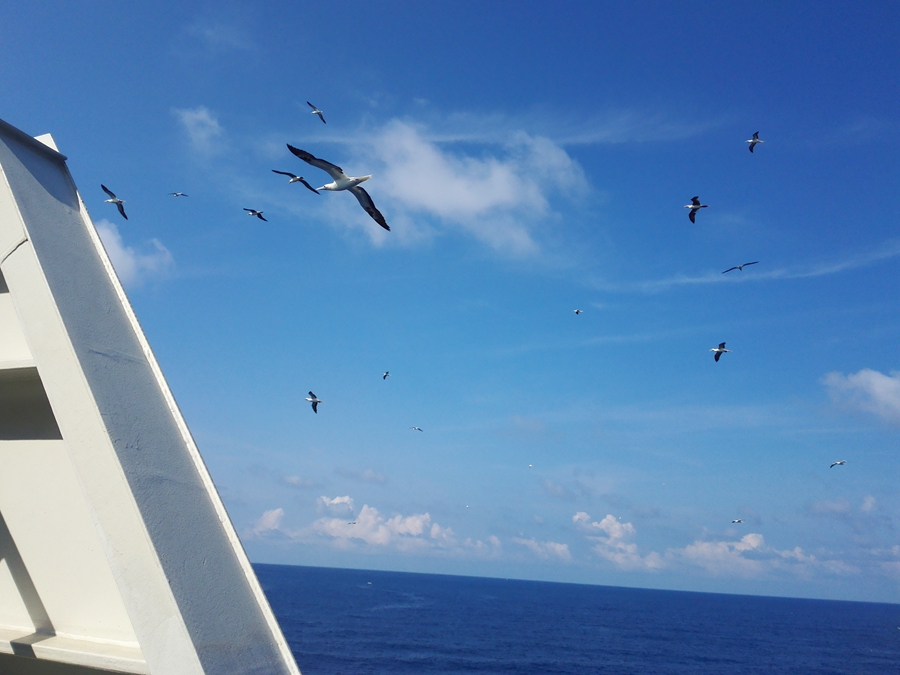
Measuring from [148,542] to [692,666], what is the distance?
93.1 m

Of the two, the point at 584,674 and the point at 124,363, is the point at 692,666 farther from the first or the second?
the point at 124,363

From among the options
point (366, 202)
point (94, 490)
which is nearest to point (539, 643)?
point (366, 202)

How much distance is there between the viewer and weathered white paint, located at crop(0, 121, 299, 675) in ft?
8.83

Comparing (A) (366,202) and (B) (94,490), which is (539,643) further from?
(B) (94,490)

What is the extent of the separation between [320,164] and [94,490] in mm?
9170

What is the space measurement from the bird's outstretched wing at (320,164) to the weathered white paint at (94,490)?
6880 millimetres

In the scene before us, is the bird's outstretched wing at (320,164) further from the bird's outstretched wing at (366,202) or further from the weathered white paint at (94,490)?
the weathered white paint at (94,490)

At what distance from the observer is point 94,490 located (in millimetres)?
2725

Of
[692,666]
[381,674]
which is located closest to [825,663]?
[692,666]

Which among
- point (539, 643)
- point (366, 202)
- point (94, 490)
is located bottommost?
point (539, 643)

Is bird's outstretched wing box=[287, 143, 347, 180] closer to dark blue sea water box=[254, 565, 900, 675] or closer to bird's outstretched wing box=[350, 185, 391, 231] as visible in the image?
bird's outstretched wing box=[350, 185, 391, 231]

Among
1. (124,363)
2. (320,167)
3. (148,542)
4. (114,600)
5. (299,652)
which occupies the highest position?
(320,167)

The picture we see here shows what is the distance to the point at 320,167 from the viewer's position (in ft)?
36.8

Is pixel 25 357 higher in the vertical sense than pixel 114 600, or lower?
higher
